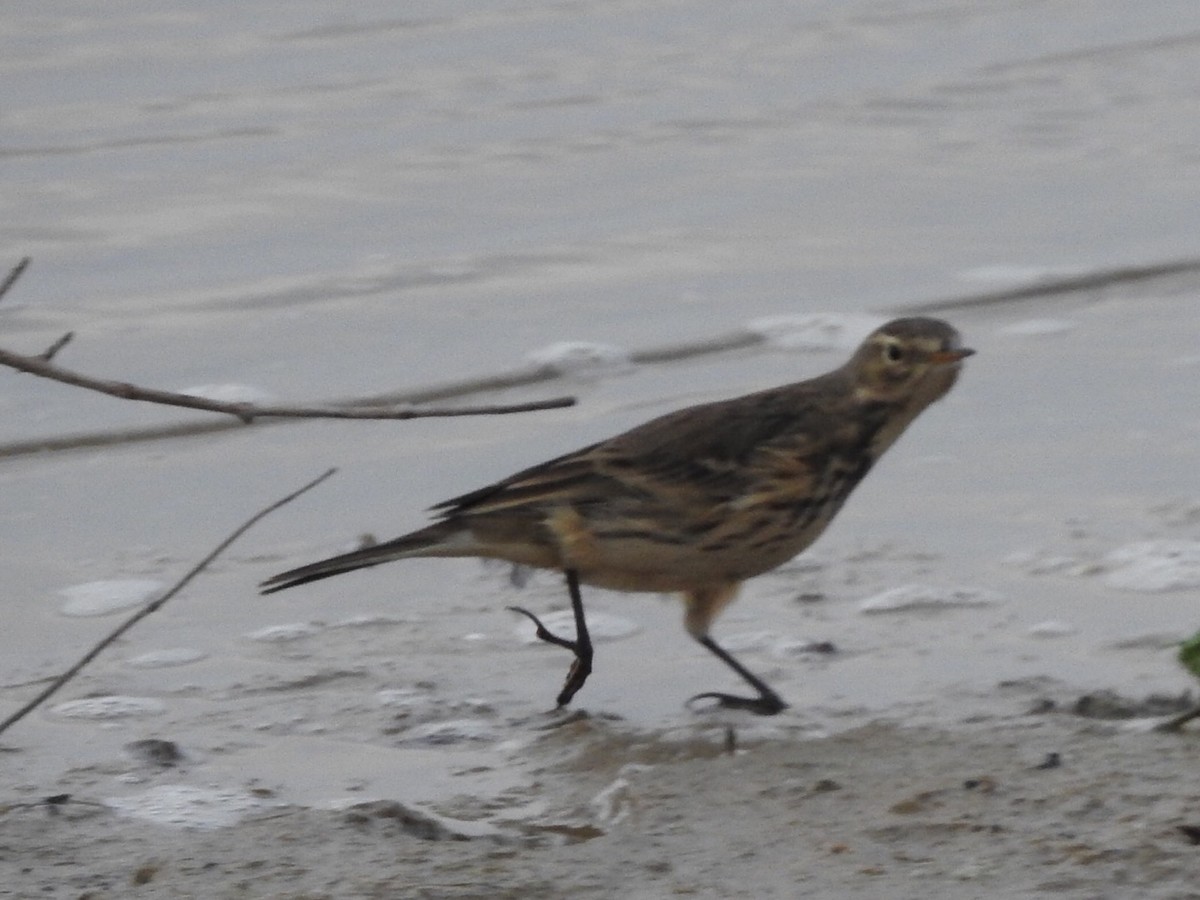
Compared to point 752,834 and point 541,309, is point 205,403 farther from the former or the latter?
point 541,309

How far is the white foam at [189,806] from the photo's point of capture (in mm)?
4922

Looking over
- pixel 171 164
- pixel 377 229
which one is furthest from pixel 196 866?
pixel 171 164

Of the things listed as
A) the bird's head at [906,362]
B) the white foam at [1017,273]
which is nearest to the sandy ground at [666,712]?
the bird's head at [906,362]

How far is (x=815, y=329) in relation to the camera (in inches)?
361

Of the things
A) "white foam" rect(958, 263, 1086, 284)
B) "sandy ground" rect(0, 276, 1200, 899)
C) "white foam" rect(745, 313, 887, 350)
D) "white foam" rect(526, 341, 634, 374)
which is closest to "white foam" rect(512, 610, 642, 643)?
"sandy ground" rect(0, 276, 1200, 899)

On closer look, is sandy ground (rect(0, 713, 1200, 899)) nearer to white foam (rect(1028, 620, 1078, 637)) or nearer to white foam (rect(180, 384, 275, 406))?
white foam (rect(1028, 620, 1078, 637))

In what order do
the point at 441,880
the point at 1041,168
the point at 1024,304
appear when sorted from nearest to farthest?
the point at 441,880
the point at 1024,304
the point at 1041,168

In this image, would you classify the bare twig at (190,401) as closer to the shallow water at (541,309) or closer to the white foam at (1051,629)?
the shallow water at (541,309)

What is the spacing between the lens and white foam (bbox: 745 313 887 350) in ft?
29.6

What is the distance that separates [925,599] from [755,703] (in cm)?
93

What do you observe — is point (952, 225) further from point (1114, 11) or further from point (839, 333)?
point (1114, 11)

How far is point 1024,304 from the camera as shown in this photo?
9.57m

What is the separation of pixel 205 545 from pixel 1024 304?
3.83 m

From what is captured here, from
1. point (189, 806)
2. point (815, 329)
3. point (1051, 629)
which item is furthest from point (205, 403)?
point (815, 329)
